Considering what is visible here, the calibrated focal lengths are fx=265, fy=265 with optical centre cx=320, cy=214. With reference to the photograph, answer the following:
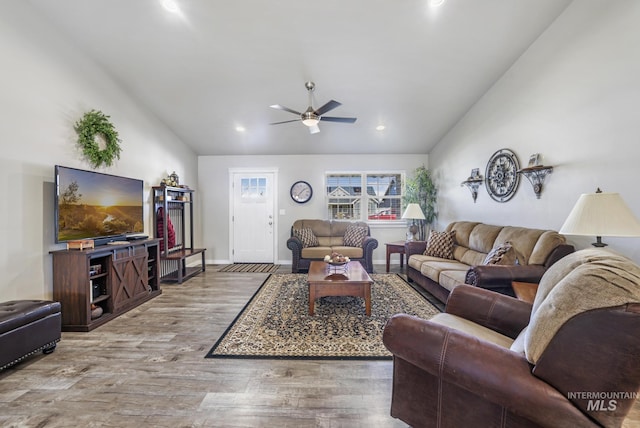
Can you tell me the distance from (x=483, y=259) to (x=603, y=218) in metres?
1.64

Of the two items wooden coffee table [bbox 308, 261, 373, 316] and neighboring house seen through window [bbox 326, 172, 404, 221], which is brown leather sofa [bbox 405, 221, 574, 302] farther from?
neighboring house seen through window [bbox 326, 172, 404, 221]

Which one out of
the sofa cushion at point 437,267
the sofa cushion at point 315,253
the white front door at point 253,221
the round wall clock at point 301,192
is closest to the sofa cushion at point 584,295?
the sofa cushion at point 437,267

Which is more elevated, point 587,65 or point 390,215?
point 587,65

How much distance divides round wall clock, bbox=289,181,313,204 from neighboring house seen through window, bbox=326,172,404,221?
0.46 m

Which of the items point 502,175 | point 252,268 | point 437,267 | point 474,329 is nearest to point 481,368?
point 474,329

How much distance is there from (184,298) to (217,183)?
3013 mm

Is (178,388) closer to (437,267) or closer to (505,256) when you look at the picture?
(437,267)

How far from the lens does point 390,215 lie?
19.7 feet

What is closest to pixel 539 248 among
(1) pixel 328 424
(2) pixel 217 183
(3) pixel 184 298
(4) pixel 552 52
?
(4) pixel 552 52

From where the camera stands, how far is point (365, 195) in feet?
19.6

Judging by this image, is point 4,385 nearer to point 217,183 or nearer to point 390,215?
point 217,183

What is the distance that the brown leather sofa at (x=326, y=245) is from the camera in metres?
4.90

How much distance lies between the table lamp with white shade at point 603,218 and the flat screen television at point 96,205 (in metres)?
4.47

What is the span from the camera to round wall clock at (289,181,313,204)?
5879 millimetres
